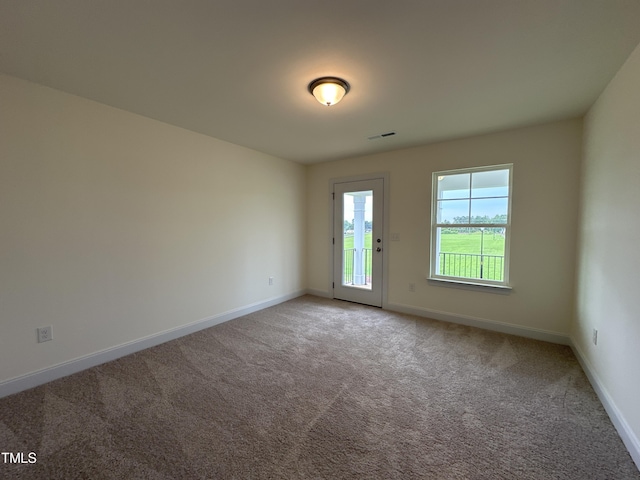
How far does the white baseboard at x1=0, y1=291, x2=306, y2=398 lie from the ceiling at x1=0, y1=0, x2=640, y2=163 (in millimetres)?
2309

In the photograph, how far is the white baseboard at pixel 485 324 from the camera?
2941 millimetres

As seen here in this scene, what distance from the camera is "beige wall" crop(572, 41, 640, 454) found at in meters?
1.62

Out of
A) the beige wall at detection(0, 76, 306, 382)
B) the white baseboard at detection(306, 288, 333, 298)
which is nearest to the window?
the white baseboard at detection(306, 288, 333, 298)

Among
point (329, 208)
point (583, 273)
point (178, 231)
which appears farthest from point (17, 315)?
point (583, 273)

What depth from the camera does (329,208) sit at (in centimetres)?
463

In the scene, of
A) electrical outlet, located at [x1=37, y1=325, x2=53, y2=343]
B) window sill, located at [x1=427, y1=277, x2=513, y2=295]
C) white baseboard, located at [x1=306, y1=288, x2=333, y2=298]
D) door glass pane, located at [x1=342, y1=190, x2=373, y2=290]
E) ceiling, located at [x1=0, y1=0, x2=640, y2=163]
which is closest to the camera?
ceiling, located at [x1=0, y1=0, x2=640, y2=163]

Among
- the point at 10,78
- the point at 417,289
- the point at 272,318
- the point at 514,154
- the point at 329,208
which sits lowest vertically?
the point at 272,318

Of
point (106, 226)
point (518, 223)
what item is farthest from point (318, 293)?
point (106, 226)

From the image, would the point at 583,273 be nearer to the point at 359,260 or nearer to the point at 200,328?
the point at 359,260

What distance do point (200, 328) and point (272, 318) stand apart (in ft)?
A: 3.00

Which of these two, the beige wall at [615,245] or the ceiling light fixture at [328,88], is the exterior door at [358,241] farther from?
the beige wall at [615,245]

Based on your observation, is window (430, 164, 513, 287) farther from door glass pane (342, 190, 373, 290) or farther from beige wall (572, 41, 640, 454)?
door glass pane (342, 190, 373, 290)

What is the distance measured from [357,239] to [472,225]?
1692mm

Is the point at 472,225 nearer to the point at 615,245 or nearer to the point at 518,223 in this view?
the point at 518,223
